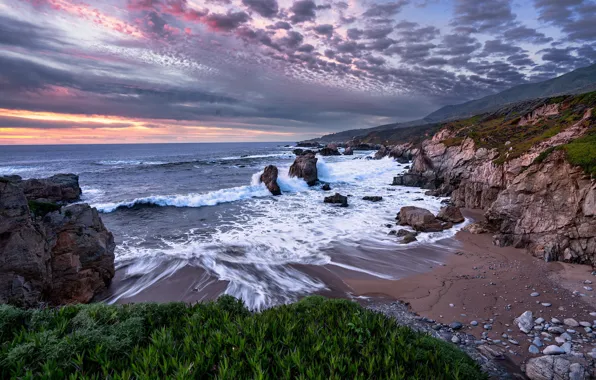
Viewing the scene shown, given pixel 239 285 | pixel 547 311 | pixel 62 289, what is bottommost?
pixel 239 285

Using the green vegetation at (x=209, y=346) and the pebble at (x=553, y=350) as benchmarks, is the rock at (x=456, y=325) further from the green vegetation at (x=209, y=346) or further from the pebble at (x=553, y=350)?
the green vegetation at (x=209, y=346)

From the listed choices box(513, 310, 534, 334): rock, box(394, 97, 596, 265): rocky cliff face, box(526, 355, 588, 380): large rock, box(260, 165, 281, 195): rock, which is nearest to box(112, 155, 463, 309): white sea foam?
box(260, 165, 281, 195): rock

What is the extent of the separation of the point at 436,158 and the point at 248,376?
4327cm

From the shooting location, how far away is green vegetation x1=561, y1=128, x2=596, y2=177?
14.3m

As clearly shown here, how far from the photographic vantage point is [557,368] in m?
6.39

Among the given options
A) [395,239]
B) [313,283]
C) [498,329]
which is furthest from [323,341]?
[395,239]

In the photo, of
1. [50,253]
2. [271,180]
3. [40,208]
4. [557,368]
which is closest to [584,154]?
[557,368]

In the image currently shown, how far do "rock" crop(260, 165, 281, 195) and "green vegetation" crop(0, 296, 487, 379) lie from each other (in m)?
32.9

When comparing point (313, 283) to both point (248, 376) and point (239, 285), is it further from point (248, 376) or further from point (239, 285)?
point (248, 376)

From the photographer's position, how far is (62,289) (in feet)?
37.5

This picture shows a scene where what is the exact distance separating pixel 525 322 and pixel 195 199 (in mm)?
32922

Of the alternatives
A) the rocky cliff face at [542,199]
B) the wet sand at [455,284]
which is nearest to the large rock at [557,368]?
the wet sand at [455,284]

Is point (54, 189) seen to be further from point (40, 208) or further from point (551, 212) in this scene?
point (551, 212)

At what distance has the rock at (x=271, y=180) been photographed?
3938 cm
